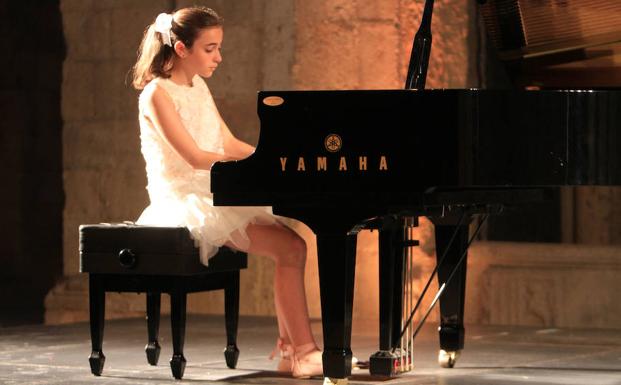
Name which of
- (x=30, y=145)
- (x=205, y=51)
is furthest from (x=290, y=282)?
(x=30, y=145)

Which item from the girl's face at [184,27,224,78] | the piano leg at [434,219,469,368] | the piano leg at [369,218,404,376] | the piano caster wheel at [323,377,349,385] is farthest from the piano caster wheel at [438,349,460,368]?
the girl's face at [184,27,224,78]

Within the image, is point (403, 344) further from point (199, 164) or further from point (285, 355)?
point (199, 164)

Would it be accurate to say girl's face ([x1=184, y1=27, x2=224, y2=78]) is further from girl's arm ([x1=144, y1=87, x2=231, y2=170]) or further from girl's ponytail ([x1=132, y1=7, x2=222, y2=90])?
girl's arm ([x1=144, y1=87, x2=231, y2=170])

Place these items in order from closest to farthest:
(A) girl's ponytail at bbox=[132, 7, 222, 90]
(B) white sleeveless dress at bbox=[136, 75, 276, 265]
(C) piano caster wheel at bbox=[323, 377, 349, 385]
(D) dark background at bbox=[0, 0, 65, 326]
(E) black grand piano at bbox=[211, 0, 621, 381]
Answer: (E) black grand piano at bbox=[211, 0, 621, 381] < (C) piano caster wheel at bbox=[323, 377, 349, 385] < (B) white sleeveless dress at bbox=[136, 75, 276, 265] < (A) girl's ponytail at bbox=[132, 7, 222, 90] < (D) dark background at bbox=[0, 0, 65, 326]

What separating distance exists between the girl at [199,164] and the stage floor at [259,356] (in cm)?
21

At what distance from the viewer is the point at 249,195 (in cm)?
450

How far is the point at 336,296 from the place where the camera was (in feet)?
14.8

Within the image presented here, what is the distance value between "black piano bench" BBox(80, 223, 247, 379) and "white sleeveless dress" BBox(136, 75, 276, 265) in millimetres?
77

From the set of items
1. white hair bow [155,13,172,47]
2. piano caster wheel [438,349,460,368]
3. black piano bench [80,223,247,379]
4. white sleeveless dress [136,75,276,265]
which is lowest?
piano caster wheel [438,349,460,368]

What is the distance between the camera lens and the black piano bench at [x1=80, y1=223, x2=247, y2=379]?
16.3 feet

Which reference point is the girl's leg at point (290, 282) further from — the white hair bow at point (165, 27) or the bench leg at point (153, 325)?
the white hair bow at point (165, 27)

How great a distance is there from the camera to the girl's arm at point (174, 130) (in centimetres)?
501

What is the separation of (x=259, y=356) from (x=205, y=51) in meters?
1.31

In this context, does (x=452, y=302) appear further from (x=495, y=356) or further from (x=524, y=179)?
(x=524, y=179)
